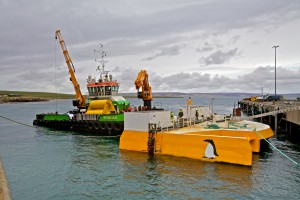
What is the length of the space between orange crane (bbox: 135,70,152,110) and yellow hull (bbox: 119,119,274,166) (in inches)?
299

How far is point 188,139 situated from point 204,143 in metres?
1.16

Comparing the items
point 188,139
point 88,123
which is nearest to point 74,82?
point 88,123

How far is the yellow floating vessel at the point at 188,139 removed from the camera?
57.6ft

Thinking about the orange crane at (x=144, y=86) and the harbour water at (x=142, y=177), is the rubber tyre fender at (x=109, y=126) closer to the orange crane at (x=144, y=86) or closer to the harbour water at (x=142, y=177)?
the orange crane at (x=144, y=86)

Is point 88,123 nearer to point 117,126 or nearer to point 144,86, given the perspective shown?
point 117,126

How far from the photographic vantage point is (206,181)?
15.1 m

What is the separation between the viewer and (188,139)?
19.3 metres

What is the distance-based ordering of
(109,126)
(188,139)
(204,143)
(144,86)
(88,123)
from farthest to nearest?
(88,123), (109,126), (144,86), (188,139), (204,143)

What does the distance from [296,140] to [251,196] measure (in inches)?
693

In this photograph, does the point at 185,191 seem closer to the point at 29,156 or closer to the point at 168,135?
the point at 168,135

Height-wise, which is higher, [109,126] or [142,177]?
[109,126]

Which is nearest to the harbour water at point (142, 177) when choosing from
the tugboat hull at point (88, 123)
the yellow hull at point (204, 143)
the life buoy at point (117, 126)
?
the yellow hull at point (204, 143)

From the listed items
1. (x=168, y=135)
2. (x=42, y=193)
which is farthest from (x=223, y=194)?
(x=42, y=193)

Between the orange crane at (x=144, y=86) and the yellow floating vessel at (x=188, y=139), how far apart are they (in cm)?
650
